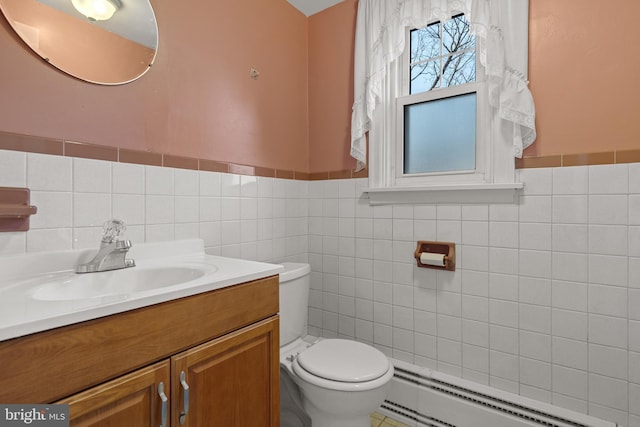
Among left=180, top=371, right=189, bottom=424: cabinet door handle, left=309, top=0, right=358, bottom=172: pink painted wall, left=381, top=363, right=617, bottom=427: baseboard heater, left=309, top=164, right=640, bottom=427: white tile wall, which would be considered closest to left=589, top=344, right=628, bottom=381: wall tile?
left=309, top=164, right=640, bottom=427: white tile wall

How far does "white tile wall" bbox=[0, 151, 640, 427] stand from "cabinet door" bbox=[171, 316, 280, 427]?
0.61 metres

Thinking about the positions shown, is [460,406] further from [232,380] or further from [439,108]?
[439,108]

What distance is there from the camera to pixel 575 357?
1.33 m

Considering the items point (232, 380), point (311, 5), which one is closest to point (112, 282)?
point (232, 380)

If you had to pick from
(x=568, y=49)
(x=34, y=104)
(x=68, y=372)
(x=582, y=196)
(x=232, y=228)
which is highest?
(x=568, y=49)

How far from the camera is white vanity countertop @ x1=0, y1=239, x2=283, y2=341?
2.06 feet

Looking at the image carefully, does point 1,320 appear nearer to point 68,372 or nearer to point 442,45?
point 68,372

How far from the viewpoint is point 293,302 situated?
5.27 feet

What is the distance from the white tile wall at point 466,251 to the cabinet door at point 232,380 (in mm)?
614

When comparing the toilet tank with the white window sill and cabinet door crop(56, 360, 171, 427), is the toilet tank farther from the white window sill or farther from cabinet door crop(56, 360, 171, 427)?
cabinet door crop(56, 360, 171, 427)

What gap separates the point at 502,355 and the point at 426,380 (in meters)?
0.39

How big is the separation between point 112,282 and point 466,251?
4.91 feet

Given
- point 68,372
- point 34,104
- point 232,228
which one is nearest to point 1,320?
point 68,372

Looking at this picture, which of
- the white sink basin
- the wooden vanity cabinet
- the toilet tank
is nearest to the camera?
the wooden vanity cabinet
